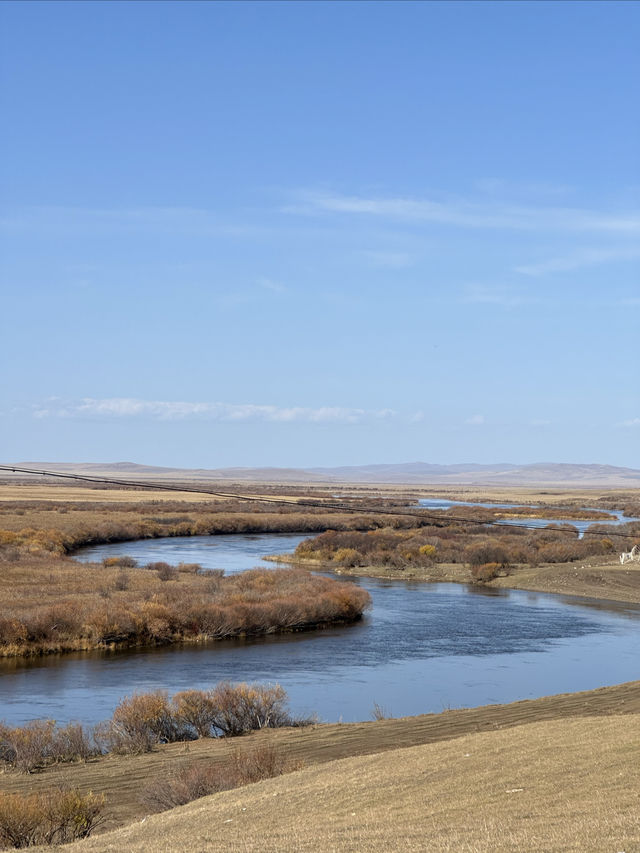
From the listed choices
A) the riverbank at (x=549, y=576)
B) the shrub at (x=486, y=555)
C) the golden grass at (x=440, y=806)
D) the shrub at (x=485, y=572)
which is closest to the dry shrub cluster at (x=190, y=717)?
the golden grass at (x=440, y=806)

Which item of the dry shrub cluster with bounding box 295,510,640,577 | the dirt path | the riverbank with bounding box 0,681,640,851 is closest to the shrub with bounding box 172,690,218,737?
the riverbank with bounding box 0,681,640,851

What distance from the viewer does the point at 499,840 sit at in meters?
8.37

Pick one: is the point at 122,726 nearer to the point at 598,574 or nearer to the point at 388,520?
the point at 598,574

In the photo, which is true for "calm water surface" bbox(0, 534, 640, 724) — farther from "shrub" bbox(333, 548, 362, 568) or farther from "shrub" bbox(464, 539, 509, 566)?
"shrub" bbox(333, 548, 362, 568)

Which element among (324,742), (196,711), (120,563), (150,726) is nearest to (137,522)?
(120,563)

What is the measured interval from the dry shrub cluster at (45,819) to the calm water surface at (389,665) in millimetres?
9495

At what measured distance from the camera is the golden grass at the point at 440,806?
863 centimetres

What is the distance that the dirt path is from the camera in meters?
14.8

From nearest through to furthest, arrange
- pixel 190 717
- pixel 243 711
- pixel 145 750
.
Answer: pixel 145 750, pixel 190 717, pixel 243 711

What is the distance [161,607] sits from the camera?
1259 inches

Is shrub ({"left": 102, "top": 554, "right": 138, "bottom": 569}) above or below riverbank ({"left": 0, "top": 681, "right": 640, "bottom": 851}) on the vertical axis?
below

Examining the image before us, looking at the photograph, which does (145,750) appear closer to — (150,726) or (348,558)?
(150,726)

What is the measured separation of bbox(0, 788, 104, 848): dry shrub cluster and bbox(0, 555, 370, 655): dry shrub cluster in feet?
58.6

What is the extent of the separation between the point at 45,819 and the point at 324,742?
6928 mm
